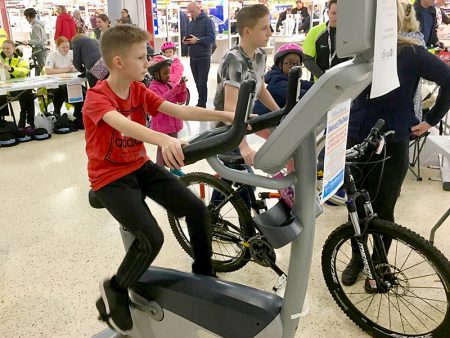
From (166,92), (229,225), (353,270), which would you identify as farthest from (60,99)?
(353,270)

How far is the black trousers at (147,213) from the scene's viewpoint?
1.67m

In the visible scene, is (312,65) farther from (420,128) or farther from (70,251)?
(70,251)

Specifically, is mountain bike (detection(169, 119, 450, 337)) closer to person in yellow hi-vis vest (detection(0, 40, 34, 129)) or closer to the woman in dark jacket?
the woman in dark jacket

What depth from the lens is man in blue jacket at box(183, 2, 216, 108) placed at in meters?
6.52

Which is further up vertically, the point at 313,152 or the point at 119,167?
the point at 313,152

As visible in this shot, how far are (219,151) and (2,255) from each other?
226 cm

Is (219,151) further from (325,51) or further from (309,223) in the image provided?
(325,51)

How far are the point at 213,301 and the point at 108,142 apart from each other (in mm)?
787

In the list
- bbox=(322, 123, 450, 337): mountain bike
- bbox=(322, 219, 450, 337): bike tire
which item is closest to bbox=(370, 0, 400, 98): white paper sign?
bbox=(322, 123, 450, 337): mountain bike

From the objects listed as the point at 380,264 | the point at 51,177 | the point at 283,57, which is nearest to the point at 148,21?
the point at 51,177

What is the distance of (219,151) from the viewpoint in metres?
1.22

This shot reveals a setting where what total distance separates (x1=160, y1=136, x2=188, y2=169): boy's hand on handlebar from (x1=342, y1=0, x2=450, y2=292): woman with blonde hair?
1.06m

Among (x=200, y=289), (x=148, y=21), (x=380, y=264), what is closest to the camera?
(x=200, y=289)

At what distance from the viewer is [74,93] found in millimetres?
5492
